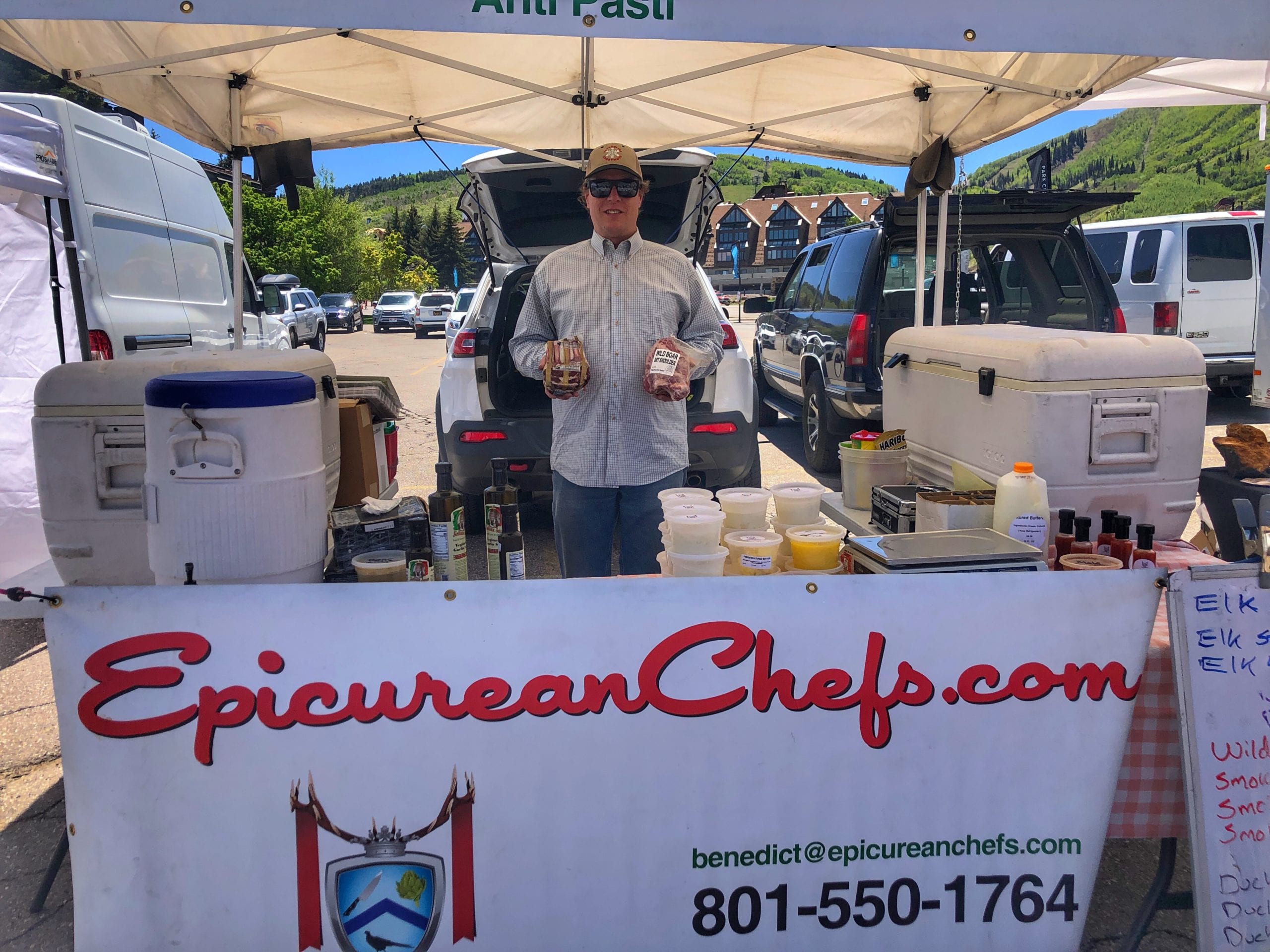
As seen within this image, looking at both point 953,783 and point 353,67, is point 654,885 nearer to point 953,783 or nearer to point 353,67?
point 953,783

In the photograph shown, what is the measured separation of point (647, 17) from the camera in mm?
1821

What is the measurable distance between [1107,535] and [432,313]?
102ft

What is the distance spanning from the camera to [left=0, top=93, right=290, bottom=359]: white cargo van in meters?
5.41

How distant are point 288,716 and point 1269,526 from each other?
2.24 m

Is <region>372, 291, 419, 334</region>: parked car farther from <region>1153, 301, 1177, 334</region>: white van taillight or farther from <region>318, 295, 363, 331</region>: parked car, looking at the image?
<region>1153, 301, 1177, 334</region>: white van taillight

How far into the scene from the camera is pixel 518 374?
17.6ft

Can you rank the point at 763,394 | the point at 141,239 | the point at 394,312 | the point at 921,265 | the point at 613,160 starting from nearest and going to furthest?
the point at 613,160
the point at 921,265
the point at 141,239
the point at 763,394
the point at 394,312

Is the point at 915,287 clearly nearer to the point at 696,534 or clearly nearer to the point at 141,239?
the point at 696,534

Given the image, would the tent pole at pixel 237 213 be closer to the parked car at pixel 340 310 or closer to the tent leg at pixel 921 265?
the tent leg at pixel 921 265

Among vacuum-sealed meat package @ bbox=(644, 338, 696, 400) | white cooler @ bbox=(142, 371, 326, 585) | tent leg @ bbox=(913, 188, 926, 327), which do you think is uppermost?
tent leg @ bbox=(913, 188, 926, 327)

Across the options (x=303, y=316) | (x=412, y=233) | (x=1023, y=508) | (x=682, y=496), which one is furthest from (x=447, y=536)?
(x=412, y=233)

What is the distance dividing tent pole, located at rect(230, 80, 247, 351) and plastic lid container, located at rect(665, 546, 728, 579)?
2795 mm

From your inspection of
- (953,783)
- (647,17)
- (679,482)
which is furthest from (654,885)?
(647,17)

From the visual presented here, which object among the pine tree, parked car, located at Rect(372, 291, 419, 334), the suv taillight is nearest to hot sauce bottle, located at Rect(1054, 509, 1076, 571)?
the suv taillight
